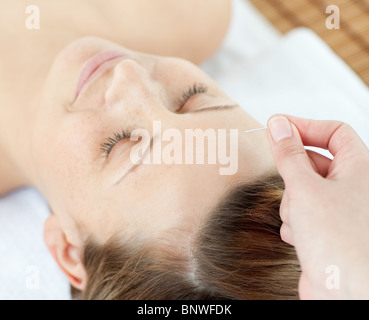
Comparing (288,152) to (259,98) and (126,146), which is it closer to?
(126,146)

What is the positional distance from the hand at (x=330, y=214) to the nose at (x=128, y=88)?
30cm

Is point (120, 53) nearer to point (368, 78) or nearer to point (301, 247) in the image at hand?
point (301, 247)

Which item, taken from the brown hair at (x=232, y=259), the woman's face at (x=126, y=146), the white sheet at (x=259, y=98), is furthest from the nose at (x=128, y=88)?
the white sheet at (x=259, y=98)

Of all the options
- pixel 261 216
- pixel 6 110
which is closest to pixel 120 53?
pixel 6 110

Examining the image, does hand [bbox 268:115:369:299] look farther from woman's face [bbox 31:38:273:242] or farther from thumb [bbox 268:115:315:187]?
woman's face [bbox 31:38:273:242]

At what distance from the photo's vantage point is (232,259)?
910 millimetres

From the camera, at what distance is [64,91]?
106cm

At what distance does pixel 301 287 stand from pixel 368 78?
2.87 ft

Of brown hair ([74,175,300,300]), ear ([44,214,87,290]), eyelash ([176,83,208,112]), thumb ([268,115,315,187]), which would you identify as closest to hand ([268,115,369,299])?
thumb ([268,115,315,187])

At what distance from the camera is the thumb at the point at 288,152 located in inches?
28.2

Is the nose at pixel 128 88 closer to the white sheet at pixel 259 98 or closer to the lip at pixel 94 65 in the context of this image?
the lip at pixel 94 65

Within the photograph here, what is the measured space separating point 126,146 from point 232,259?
0.30 metres
